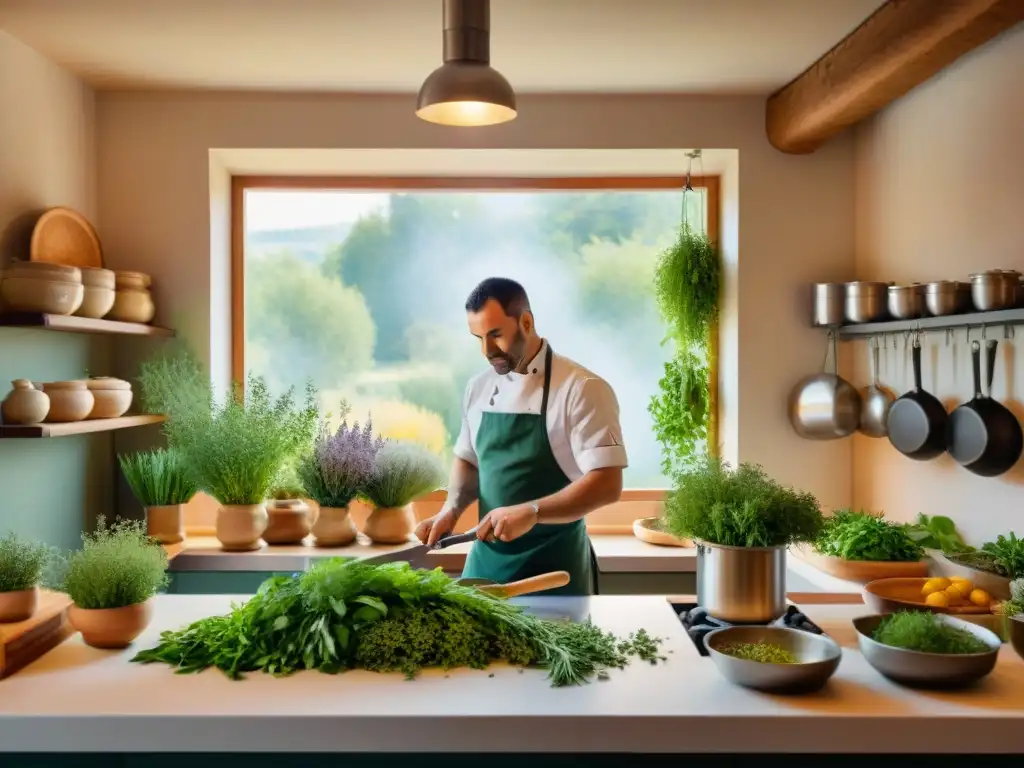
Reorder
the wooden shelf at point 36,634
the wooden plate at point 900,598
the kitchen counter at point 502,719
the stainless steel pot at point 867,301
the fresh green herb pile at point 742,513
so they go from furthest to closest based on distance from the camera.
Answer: the stainless steel pot at point 867,301, the wooden plate at point 900,598, the fresh green herb pile at point 742,513, the wooden shelf at point 36,634, the kitchen counter at point 502,719

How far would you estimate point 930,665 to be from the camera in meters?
1.74

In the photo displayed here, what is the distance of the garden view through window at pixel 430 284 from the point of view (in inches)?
172

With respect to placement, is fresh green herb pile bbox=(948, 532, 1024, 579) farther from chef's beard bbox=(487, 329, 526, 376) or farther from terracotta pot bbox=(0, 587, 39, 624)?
terracotta pot bbox=(0, 587, 39, 624)

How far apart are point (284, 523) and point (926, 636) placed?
2.52m

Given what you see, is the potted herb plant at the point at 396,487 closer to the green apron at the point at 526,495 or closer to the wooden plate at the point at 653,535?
the green apron at the point at 526,495

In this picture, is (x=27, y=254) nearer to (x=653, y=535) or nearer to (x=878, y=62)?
(x=653, y=535)

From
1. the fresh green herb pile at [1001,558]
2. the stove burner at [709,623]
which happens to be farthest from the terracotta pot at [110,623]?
the fresh green herb pile at [1001,558]

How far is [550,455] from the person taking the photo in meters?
2.99

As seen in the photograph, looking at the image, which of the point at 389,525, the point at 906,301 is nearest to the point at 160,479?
the point at 389,525

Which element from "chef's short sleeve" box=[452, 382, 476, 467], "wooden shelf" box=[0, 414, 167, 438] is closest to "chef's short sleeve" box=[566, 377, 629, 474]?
"chef's short sleeve" box=[452, 382, 476, 467]

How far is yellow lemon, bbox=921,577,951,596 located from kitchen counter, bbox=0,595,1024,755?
1.82ft

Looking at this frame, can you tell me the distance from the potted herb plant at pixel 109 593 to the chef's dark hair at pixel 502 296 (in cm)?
131

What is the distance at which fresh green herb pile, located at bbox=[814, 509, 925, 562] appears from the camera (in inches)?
121

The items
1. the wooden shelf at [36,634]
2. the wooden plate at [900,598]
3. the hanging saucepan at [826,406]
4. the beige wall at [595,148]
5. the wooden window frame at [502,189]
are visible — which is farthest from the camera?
the wooden window frame at [502,189]
